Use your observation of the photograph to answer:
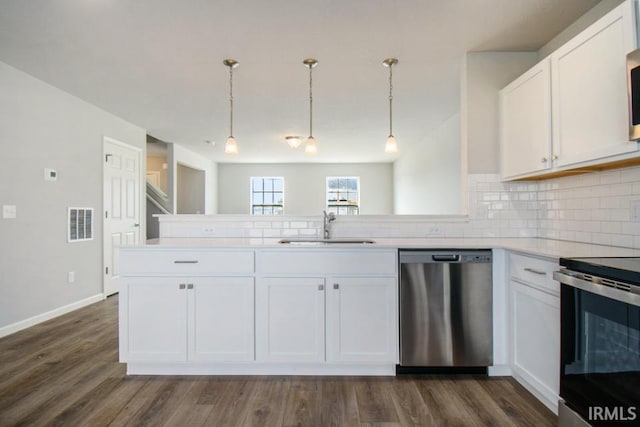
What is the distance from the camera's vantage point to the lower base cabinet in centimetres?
220

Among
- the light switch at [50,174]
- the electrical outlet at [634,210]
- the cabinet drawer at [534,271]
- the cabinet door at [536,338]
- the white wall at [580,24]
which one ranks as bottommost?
the cabinet door at [536,338]

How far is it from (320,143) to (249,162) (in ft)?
10.0

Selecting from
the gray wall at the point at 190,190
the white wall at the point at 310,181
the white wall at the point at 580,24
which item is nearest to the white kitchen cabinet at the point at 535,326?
the white wall at the point at 580,24

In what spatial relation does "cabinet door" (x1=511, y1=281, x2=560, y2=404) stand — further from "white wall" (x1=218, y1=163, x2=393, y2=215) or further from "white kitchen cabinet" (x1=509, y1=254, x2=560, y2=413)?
"white wall" (x1=218, y1=163, x2=393, y2=215)

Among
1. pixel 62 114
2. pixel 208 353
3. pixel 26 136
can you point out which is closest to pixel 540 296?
pixel 208 353

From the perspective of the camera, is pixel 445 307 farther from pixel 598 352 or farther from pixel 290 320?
pixel 290 320

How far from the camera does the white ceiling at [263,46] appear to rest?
7.48 feet

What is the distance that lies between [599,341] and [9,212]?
4301mm

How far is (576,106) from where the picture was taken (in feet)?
6.29

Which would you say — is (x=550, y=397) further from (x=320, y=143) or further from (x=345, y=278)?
(x=320, y=143)

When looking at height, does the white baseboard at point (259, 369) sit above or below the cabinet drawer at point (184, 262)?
below

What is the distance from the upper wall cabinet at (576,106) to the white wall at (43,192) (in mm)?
4258

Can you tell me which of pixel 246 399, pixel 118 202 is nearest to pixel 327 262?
A: pixel 246 399

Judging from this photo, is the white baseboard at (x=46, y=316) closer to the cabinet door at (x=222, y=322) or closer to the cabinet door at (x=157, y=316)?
the cabinet door at (x=157, y=316)
